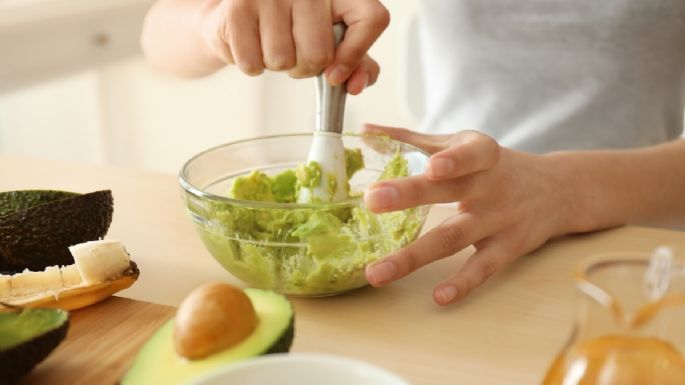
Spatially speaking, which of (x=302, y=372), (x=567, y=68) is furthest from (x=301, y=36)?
(x=567, y=68)

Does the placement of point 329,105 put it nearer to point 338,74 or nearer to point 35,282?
point 338,74

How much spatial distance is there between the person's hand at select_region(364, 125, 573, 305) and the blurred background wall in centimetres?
111

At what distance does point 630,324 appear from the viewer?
0.46 m

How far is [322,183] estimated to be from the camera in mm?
876

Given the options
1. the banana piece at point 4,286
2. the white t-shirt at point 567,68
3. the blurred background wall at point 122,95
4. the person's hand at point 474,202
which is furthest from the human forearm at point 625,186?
the blurred background wall at point 122,95

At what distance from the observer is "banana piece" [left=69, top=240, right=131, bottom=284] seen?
0.76 m

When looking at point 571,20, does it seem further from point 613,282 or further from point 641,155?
point 613,282

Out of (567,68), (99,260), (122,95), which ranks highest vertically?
(567,68)

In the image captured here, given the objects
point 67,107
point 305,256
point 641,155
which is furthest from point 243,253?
point 67,107

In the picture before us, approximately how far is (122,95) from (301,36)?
2.22m

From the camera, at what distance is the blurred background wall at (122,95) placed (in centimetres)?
222

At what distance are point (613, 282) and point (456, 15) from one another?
1.06 m

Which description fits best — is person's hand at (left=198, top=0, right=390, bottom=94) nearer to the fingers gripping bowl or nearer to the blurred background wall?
the fingers gripping bowl

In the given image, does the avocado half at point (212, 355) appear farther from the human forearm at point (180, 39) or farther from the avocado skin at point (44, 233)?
the human forearm at point (180, 39)
